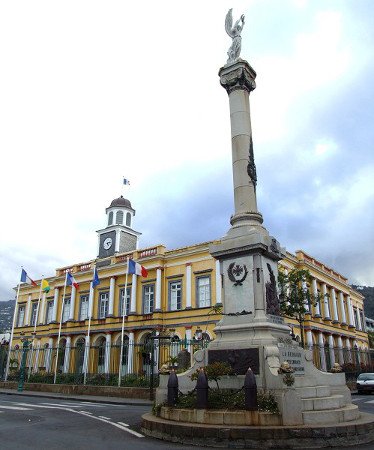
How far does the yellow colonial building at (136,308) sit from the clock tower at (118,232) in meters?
0.11

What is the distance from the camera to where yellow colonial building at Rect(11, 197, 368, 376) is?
32625 millimetres

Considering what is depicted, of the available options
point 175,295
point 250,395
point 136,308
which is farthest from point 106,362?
point 250,395

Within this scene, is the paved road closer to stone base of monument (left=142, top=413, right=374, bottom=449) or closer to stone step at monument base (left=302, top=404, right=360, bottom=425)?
stone base of monument (left=142, top=413, right=374, bottom=449)

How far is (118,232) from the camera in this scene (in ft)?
146

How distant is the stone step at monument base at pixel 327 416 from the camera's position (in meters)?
7.81

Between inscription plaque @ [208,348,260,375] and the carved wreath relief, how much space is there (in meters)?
1.69

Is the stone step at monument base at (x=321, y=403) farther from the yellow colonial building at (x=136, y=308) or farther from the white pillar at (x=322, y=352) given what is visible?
the white pillar at (x=322, y=352)

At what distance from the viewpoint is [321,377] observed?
32.7 ft

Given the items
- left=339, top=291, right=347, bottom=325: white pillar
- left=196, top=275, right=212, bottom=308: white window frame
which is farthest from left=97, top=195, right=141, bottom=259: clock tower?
left=339, top=291, right=347, bottom=325: white pillar

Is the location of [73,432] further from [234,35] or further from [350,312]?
[350,312]

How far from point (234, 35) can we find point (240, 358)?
10145 mm

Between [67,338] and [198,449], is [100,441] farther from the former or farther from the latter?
[67,338]

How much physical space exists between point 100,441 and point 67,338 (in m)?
34.5

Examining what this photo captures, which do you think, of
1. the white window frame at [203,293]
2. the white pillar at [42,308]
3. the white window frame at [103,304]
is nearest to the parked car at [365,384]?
the white window frame at [203,293]
